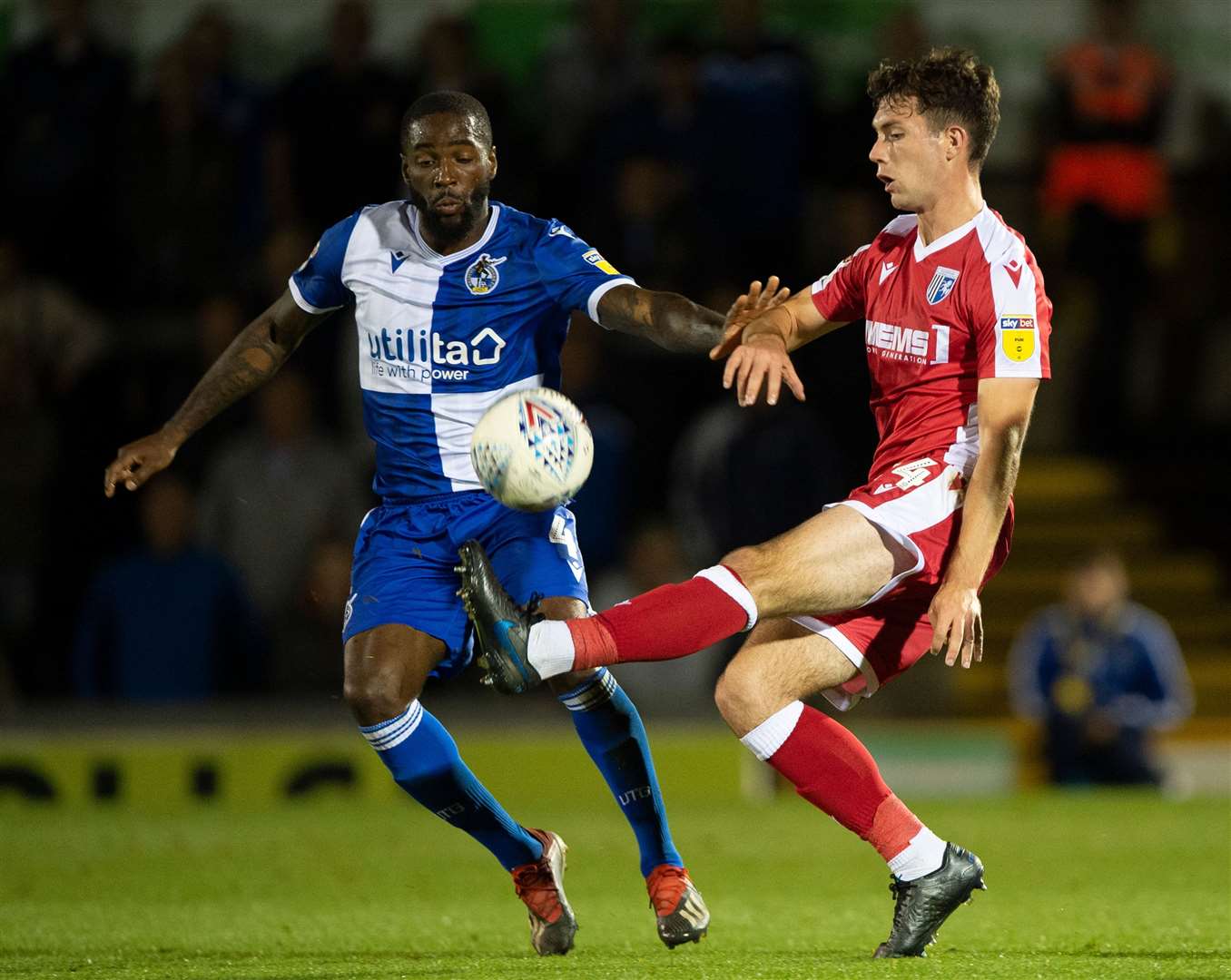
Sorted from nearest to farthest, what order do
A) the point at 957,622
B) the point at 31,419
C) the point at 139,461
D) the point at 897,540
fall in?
the point at 957,622
the point at 897,540
the point at 139,461
the point at 31,419

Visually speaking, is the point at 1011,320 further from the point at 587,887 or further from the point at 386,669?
the point at 587,887

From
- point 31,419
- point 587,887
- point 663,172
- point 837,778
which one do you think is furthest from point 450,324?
point 31,419

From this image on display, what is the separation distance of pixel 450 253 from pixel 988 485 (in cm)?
192

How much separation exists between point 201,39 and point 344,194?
145 cm

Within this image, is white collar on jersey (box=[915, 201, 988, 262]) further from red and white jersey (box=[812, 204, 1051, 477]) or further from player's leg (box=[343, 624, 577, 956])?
player's leg (box=[343, 624, 577, 956])

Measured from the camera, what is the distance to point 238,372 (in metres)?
6.57

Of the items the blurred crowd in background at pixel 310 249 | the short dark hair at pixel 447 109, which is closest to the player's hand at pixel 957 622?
the short dark hair at pixel 447 109

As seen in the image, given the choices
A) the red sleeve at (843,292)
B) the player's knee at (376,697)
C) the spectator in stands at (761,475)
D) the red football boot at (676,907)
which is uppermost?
the red sleeve at (843,292)

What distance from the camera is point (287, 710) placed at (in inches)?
455

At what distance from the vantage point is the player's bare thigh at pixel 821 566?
5605mm

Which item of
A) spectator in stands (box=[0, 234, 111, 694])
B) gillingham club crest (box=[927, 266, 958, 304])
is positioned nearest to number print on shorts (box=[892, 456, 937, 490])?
gillingham club crest (box=[927, 266, 958, 304])

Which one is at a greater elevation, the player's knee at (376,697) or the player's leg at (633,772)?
the player's knee at (376,697)

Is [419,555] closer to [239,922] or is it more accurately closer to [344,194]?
[239,922]

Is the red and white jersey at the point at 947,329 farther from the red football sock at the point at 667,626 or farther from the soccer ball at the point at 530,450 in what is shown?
the soccer ball at the point at 530,450
